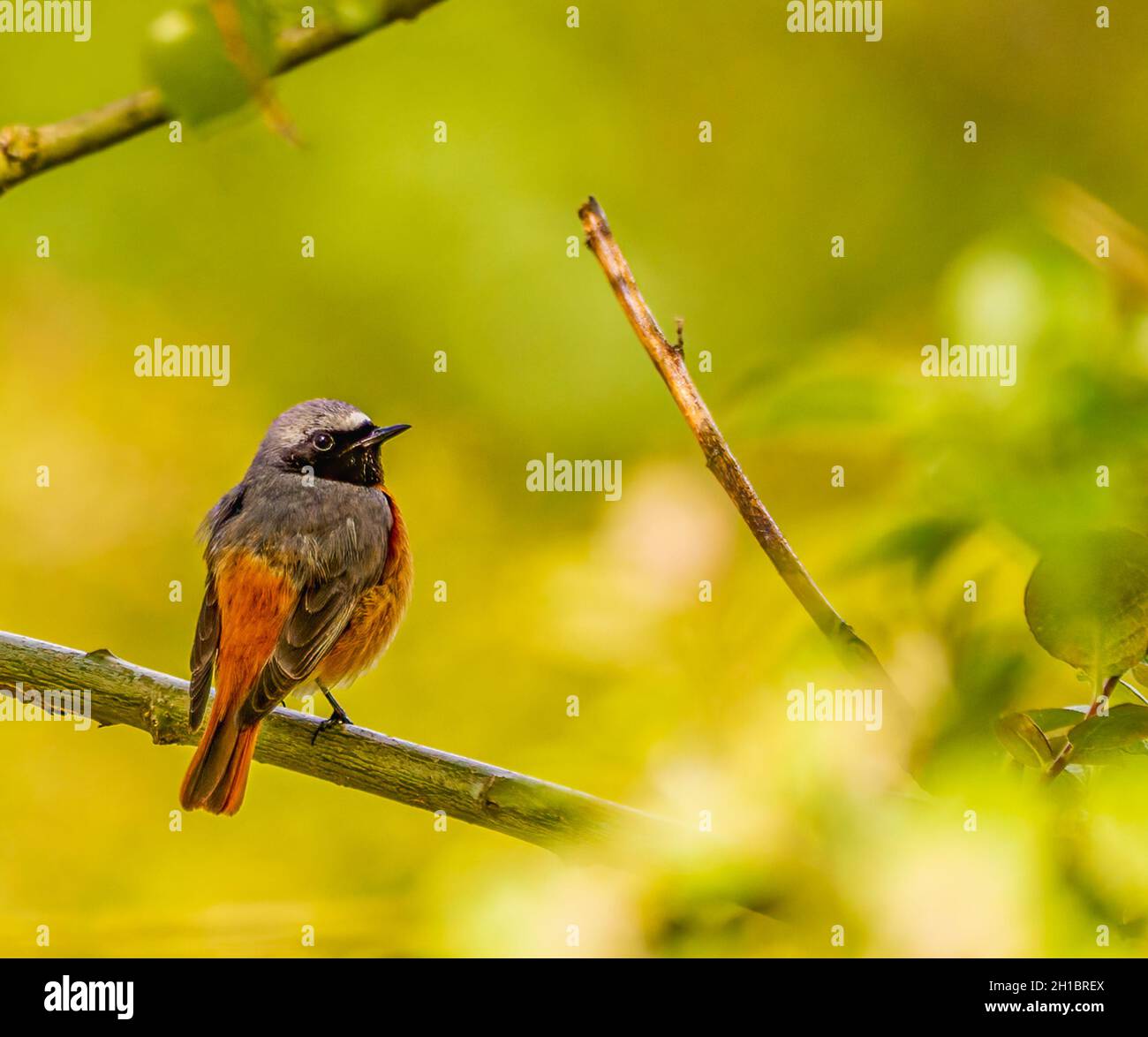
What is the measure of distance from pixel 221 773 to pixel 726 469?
201 cm

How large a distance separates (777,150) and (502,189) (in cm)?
157

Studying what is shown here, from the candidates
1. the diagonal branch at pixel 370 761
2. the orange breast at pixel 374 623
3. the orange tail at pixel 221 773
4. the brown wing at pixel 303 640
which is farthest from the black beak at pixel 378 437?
the orange tail at pixel 221 773

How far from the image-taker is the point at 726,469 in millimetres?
1311

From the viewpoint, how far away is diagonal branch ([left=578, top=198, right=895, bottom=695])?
1.20 m

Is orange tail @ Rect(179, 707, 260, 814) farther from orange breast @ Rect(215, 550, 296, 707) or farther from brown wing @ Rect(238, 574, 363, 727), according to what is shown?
orange breast @ Rect(215, 550, 296, 707)

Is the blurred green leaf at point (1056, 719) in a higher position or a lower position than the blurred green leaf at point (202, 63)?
lower

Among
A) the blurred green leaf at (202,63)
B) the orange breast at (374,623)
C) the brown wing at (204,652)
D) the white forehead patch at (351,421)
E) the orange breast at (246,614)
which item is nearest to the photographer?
the blurred green leaf at (202,63)

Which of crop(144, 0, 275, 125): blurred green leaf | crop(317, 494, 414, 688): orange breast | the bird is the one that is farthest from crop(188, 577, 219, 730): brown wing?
crop(144, 0, 275, 125): blurred green leaf

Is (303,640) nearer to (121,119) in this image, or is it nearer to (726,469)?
(121,119)

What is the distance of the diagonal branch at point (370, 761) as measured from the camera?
1.60 meters

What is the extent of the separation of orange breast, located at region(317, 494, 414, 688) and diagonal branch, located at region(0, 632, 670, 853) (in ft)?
2.42

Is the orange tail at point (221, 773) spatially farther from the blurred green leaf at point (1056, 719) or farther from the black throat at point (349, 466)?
the blurred green leaf at point (1056, 719)

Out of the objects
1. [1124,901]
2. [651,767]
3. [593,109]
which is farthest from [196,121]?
[593,109]

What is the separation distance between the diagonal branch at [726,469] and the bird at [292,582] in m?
1.75
